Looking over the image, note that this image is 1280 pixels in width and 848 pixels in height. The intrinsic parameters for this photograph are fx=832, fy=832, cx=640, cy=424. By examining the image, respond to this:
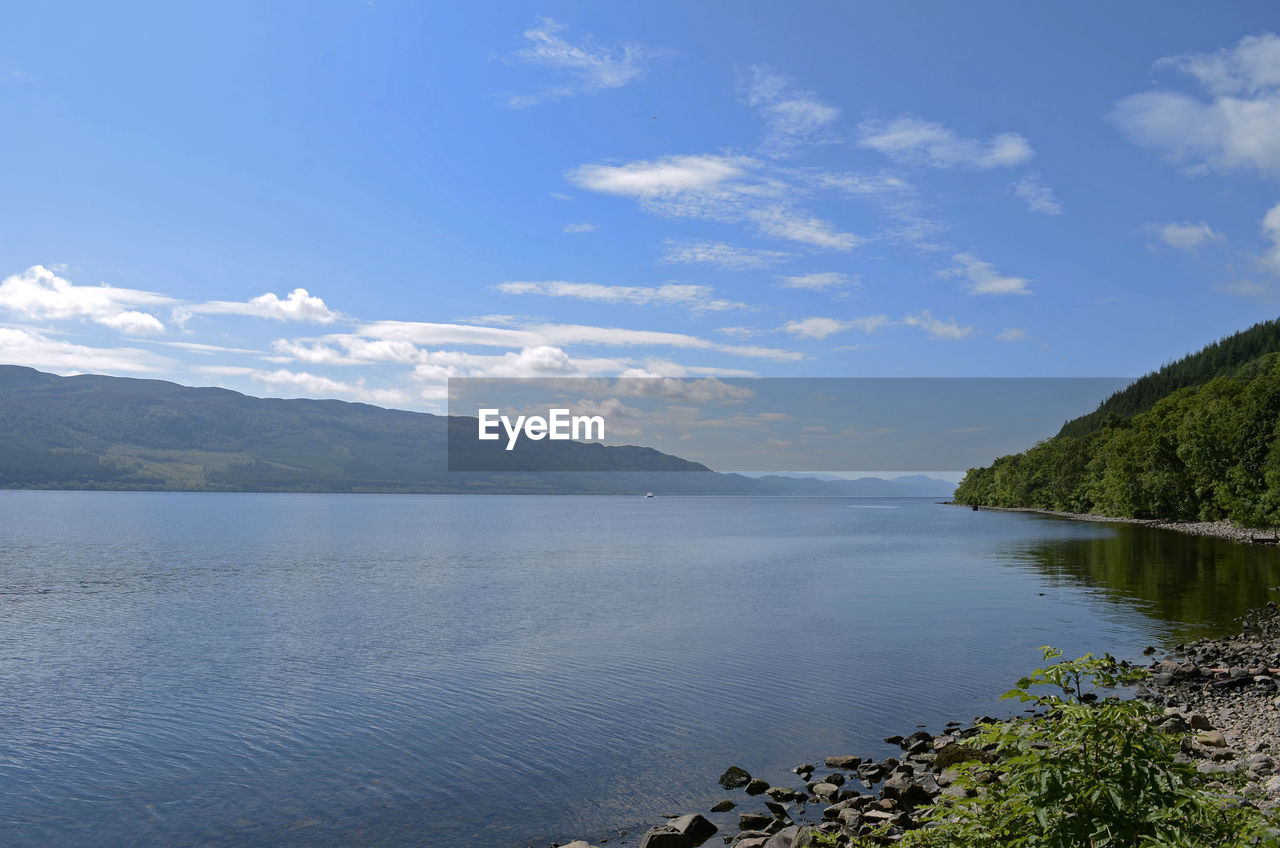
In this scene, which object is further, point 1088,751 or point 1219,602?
point 1219,602

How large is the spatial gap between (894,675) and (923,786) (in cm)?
1443

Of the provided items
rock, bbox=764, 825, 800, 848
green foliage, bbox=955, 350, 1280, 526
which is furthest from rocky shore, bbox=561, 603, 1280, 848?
green foliage, bbox=955, 350, 1280, 526

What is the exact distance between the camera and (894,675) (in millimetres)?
31312

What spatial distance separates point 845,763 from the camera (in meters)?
21.1

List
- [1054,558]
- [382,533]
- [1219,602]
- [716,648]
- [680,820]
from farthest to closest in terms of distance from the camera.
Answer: [382,533] → [1054,558] → [1219,602] → [716,648] → [680,820]

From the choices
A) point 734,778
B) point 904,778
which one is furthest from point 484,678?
point 904,778

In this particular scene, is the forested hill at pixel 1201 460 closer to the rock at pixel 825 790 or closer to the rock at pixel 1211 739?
the rock at pixel 1211 739

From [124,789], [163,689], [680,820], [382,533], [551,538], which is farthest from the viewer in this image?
[382,533]

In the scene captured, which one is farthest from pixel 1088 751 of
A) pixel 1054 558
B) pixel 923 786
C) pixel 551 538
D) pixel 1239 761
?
pixel 551 538

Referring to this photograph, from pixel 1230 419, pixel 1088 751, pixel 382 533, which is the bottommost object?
pixel 382 533

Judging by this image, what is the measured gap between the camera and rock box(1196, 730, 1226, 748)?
1925cm

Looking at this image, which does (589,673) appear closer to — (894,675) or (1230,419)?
(894,675)

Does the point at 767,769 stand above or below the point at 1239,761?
below

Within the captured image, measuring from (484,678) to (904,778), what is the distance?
17754 mm
